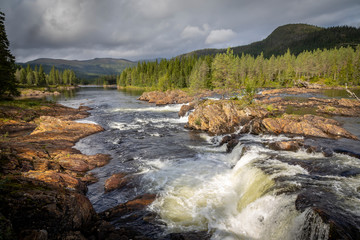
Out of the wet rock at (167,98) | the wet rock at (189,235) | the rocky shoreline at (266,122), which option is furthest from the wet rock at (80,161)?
the wet rock at (167,98)

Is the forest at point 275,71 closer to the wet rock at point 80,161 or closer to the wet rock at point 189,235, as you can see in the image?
the wet rock at point 80,161

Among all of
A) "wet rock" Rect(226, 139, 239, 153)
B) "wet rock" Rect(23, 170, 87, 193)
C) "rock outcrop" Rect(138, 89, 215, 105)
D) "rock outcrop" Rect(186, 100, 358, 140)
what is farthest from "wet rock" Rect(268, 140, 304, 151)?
"rock outcrop" Rect(138, 89, 215, 105)

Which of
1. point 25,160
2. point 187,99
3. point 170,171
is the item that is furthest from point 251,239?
point 187,99

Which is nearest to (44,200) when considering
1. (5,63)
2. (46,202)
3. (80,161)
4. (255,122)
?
(46,202)

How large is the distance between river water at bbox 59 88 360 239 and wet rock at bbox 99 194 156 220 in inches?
21.4

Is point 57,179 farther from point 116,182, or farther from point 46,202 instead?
point 46,202

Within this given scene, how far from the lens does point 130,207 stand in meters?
12.1

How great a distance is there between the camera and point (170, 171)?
17.6 m

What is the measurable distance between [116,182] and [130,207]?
3795 millimetres

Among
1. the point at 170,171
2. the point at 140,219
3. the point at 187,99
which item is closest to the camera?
the point at 140,219

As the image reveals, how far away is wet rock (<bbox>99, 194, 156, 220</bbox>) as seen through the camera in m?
11.2

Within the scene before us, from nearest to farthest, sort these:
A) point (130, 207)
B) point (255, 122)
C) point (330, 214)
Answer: point (330, 214) → point (130, 207) → point (255, 122)

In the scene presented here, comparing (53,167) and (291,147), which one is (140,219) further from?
(291,147)

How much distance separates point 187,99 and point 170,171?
190ft
